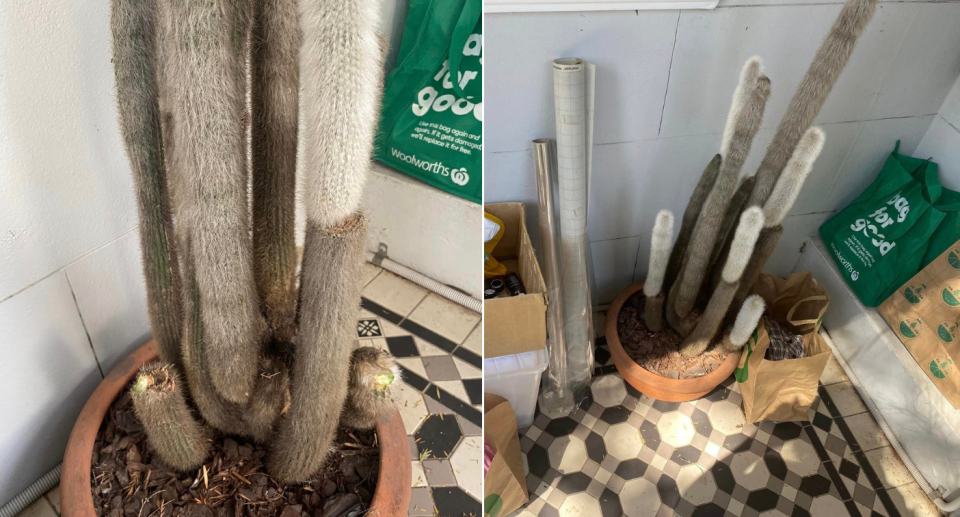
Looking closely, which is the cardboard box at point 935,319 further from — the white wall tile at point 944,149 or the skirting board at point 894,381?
the white wall tile at point 944,149

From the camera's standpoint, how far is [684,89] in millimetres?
1556

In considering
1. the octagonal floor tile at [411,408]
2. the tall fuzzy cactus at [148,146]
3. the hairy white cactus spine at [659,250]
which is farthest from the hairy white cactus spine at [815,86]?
the tall fuzzy cactus at [148,146]

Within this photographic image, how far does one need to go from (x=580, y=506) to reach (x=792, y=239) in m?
1.15

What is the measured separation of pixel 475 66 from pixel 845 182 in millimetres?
1223

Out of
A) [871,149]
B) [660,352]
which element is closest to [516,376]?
[660,352]

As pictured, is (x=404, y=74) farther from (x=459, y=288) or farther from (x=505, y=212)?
(x=459, y=288)

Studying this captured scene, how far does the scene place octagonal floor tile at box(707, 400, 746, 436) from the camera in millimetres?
1766

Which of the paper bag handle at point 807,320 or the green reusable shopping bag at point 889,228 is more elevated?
the green reusable shopping bag at point 889,228

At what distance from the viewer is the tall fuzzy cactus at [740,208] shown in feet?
4.14

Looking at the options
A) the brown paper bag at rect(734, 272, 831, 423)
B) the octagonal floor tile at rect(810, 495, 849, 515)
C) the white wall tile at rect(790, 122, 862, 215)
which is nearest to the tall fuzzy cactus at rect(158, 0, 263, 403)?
the brown paper bag at rect(734, 272, 831, 423)

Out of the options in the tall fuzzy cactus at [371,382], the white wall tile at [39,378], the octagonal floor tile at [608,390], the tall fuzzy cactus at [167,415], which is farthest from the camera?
the octagonal floor tile at [608,390]

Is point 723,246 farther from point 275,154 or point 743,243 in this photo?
point 275,154

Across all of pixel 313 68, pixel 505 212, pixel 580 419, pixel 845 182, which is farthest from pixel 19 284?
pixel 845 182

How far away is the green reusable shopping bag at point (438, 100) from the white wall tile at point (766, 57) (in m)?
0.52
